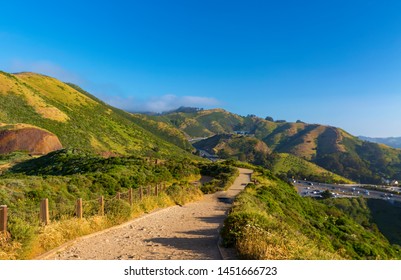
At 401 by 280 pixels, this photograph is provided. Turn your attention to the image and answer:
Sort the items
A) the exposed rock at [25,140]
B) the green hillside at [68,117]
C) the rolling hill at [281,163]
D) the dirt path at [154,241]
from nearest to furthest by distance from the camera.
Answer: the dirt path at [154,241] → the exposed rock at [25,140] → the green hillside at [68,117] → the rolling hill at [281,163]

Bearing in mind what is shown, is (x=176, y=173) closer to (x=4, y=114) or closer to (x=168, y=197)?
(x=168, y=197)

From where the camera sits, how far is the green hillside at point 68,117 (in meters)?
66.9

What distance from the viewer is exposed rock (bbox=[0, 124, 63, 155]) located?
5303cm

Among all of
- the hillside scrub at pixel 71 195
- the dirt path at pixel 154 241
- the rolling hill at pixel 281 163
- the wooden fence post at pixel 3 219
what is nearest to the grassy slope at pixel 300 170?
the rolling hill at pixel 281 163

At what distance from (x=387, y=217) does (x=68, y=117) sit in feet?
290

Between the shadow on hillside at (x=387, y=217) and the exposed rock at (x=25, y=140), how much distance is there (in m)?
72.2

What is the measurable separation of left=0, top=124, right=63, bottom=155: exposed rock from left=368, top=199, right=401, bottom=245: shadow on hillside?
72.2 metres

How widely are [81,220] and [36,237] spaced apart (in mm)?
2745

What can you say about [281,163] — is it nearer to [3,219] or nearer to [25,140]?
[25,140]

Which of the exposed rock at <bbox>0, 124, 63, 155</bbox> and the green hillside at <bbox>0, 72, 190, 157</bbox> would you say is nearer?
the exposed rock at <bbox>0, 124, 63, 155</bbox>

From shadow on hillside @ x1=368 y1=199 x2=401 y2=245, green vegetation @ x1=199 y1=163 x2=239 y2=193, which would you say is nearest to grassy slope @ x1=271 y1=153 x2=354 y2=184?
shadow on hillside @ x1=368 y1=199 x2=401 y2=245

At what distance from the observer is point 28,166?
4116cm

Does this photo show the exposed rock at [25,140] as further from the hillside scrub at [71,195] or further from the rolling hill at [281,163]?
the rolling hill at [281,163]

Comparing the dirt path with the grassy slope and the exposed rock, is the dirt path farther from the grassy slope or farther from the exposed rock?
the grassy slope
